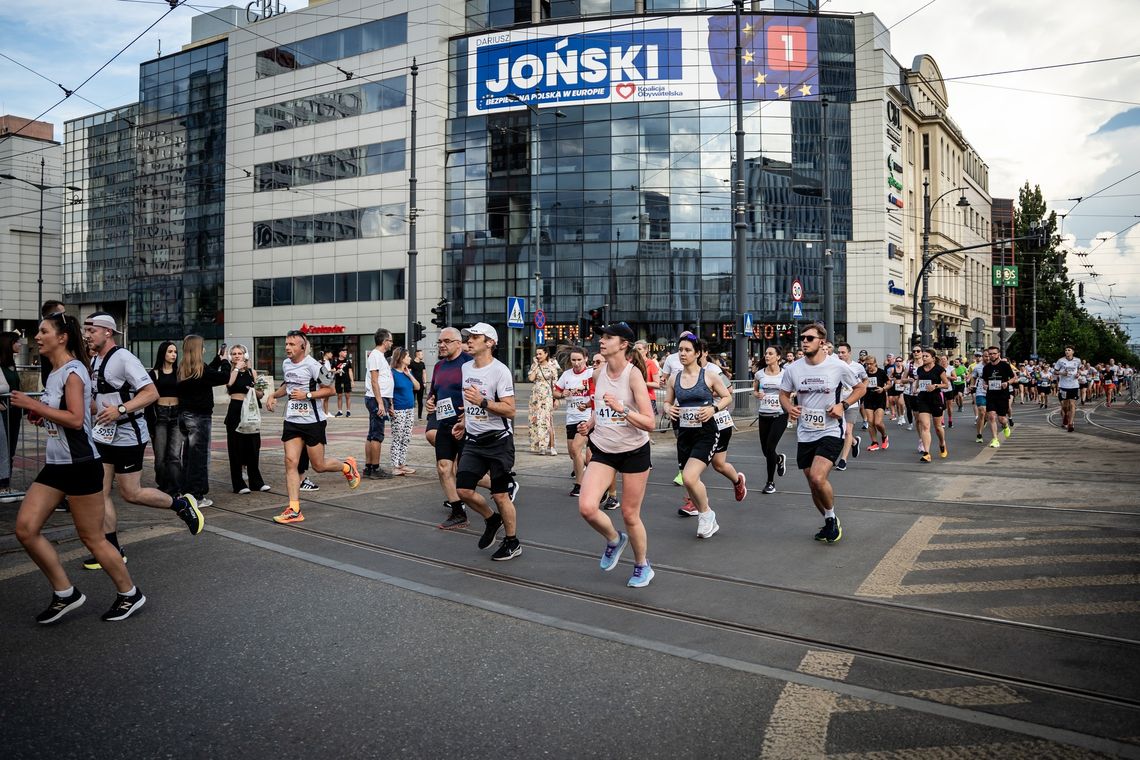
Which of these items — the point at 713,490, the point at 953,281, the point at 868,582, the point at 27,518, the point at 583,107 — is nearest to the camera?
the point at 27,518

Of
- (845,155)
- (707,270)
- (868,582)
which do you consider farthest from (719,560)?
(845,155)

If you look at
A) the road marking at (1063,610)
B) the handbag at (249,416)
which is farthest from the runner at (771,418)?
the handbag at (249,416)

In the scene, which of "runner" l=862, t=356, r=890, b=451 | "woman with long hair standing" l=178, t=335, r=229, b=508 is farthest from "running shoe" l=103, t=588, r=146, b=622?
"runner" l=862, t=356, r=890, b=451

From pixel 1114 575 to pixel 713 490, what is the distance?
496 cm

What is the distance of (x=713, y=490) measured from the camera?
1024 centimetres

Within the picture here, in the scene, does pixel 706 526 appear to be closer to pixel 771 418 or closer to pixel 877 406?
pixel 771 418

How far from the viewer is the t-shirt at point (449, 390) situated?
7.63 m

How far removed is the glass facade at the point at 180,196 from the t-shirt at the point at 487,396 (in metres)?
51.0

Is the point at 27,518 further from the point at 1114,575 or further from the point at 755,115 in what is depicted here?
the point at 755,115

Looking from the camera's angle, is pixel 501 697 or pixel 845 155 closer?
pixel 501 697

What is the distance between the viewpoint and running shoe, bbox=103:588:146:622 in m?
4.82

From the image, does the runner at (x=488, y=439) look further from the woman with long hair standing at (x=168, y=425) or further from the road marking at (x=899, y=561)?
the woman with long hair standing at (x=168, y=425)

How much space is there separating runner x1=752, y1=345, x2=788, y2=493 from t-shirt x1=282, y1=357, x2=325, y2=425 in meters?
5.35

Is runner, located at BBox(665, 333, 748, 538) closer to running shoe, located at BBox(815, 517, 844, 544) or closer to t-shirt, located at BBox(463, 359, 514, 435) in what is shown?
running shoe, located at BBox(815, 517, 844, 544)
